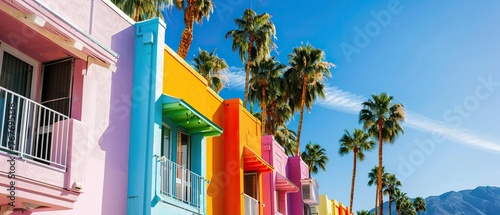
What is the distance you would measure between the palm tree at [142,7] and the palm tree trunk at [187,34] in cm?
125

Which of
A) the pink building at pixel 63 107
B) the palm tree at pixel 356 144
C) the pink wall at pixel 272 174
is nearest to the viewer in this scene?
the pink building at pixel 63 107

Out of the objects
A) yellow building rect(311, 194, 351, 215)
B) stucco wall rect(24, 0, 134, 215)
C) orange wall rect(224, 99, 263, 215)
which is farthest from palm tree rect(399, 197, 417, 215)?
stucco wall rect(24, 0, 134, 215)

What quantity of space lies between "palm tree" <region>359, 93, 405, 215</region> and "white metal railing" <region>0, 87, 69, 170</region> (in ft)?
137

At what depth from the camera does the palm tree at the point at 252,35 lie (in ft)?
111

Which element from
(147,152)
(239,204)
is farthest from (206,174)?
(147,152)

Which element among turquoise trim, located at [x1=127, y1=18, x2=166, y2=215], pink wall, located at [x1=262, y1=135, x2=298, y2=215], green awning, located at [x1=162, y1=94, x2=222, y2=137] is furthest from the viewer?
pink wall, located at [x1=262, y1=135, x2=298, y2=215]

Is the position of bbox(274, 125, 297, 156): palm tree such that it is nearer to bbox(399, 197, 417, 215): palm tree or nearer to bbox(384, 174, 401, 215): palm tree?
bbox(384, 174, 401, 215): palm tree

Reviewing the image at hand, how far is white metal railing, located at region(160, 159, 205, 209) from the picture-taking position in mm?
12023

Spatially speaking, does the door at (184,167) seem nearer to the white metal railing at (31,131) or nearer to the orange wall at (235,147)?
the orange wall at (235,147)

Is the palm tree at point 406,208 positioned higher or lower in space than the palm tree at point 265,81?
lower

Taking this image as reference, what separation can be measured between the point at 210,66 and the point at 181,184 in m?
23.5

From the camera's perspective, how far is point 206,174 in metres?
14.8

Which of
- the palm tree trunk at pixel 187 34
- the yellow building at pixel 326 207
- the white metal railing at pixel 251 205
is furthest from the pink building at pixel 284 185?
the palm tree trunk at pixel 187 34

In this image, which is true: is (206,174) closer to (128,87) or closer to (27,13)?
(128,87)
